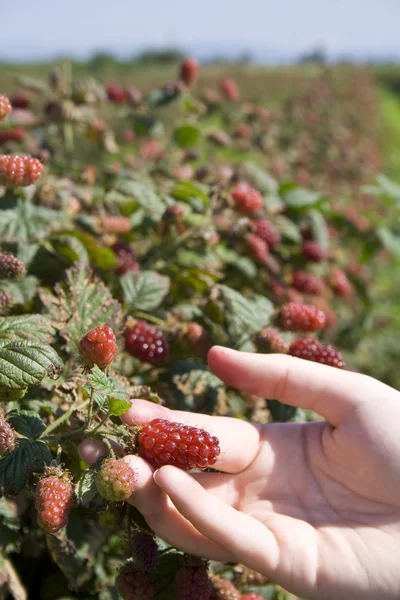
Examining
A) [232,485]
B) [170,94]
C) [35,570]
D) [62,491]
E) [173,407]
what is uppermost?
[170,94]

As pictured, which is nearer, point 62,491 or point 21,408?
Result: point 62,491

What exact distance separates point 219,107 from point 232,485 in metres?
2.98

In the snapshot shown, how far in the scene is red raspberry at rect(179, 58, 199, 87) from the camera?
11.5 ft

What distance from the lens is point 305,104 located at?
11.2 m

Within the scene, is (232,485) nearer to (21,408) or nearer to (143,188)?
(21,408)

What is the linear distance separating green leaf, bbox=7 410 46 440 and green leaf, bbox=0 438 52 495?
2 centimetres

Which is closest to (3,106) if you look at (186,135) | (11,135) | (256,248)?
(256,248)

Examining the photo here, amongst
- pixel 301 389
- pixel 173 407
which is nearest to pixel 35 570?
pixel 173 407

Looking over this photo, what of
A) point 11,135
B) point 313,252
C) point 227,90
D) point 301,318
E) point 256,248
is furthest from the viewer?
point 227,90

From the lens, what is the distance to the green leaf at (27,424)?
4.55 ft

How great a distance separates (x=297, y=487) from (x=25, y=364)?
93 centimetres

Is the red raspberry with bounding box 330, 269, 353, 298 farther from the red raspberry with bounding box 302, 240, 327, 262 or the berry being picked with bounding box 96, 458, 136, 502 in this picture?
the berry being picked with bounding box 96, 458, 136, 502

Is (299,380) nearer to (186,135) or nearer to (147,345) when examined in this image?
(147,345)

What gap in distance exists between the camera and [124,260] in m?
2.25
